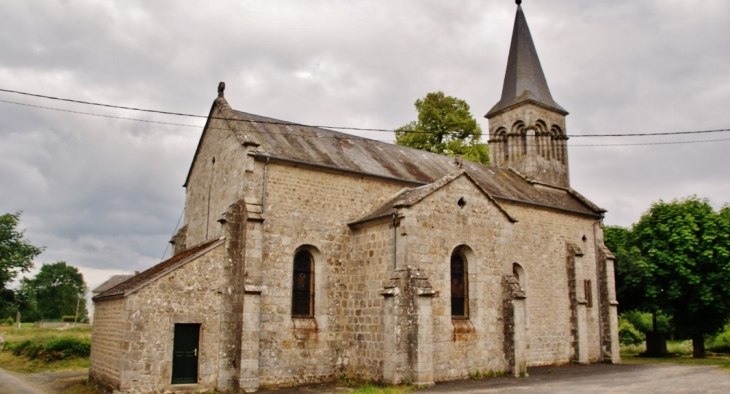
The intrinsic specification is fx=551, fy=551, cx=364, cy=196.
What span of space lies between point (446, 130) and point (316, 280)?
873 inches

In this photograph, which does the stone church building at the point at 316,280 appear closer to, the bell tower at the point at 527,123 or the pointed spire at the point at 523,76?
the bell tower at the point at 527,123

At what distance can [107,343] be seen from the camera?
1656 cm

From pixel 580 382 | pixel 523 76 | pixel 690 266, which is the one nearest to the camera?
pixel 580 382

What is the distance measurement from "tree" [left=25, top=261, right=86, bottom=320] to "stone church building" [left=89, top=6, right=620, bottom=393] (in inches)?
3404

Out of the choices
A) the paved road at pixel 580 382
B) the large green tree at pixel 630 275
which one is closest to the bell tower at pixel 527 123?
the large green tree at pixel 630 275

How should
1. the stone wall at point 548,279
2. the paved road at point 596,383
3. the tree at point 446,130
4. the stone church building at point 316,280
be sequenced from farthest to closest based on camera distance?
1. the tree at point 446,130
2. the stone wall at point 548,279
3. the stone church building at point 316,280
4. the paved road at point 596,383

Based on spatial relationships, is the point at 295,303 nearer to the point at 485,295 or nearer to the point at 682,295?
the point at 485,295

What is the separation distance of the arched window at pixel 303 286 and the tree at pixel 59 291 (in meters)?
87.7

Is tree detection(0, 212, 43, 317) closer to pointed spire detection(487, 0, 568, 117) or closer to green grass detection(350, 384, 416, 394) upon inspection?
green grass detection(350, 384, 416, 394)

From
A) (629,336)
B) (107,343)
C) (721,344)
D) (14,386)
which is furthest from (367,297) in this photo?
(629,336)

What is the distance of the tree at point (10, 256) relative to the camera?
2355 cm

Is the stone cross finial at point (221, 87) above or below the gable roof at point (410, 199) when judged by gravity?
above

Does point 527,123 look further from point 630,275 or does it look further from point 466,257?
point 466,257

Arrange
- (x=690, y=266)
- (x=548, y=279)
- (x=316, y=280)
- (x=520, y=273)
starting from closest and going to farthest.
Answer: (x=316, y=280), (x=520, y=273), (x=548, y=279), (x=690, y=266)
